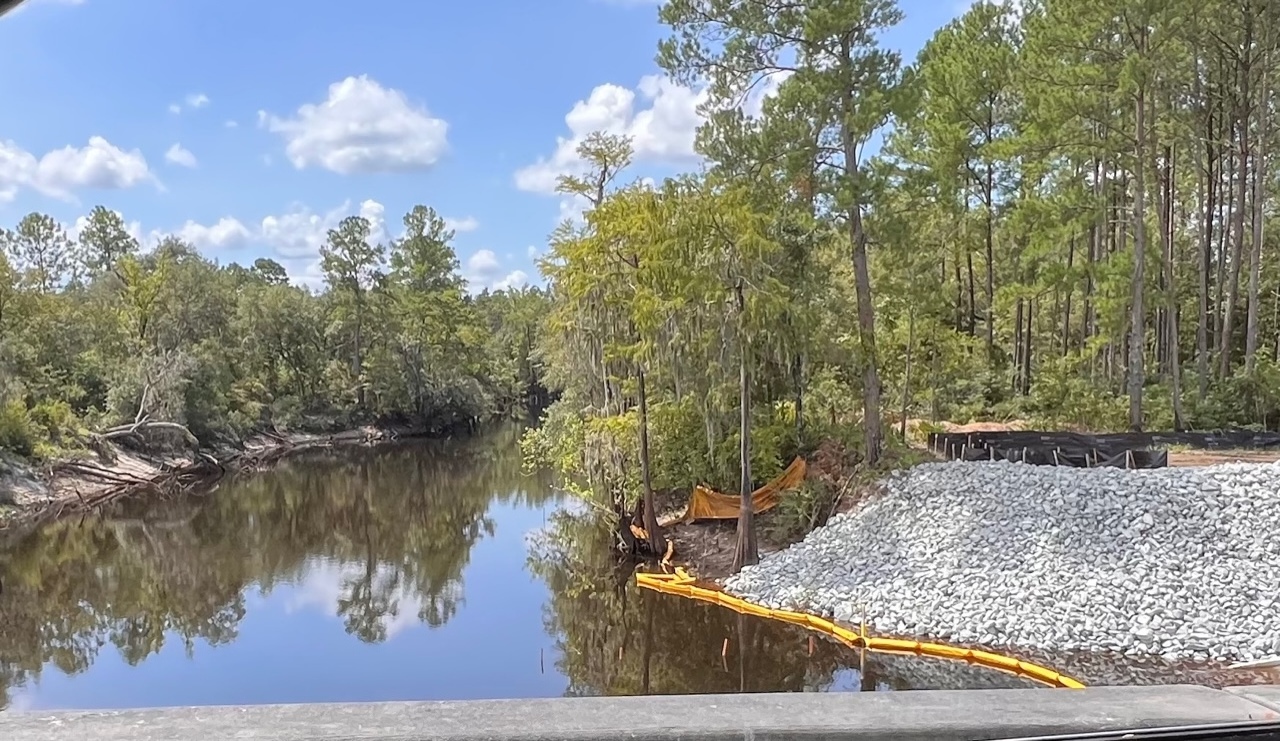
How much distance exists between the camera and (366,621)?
1234cm

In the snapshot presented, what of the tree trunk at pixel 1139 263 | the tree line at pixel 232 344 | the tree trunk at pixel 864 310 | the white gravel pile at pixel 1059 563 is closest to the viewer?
the white gravel pile at pixel 1059 563

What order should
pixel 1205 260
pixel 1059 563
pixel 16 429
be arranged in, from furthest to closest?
pixel 16 429, pixel 1205 260, pixel 1059 563

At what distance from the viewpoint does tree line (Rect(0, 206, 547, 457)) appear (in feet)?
86.4

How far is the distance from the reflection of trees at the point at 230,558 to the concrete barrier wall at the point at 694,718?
9825 mm

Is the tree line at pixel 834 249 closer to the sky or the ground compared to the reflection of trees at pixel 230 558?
closer to the sky

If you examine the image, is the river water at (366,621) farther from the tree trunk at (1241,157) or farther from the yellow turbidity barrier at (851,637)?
the tree trunk at (1241,157)

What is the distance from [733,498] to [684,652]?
470cm

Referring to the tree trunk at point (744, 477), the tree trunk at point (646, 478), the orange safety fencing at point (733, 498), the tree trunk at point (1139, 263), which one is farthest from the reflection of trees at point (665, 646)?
the tree trunk at point (1139, 263)

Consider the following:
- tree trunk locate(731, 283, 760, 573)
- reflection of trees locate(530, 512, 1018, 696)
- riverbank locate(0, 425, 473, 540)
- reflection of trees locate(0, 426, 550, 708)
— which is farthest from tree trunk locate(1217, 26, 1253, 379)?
riverbank locate(0, 425, 473, 540)

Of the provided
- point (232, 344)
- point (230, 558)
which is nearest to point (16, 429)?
point (230, 558)

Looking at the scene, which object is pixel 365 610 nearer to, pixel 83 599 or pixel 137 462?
pixel 83 599

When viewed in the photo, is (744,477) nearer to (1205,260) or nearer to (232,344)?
(1205,260)

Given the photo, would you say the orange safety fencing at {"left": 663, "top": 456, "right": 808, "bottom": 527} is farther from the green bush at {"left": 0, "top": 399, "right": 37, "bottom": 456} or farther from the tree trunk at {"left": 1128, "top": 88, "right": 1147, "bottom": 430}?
the green bush at {"left": 0, "top": 399, "right": 37, "bottom": 456}

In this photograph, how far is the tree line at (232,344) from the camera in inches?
1037
